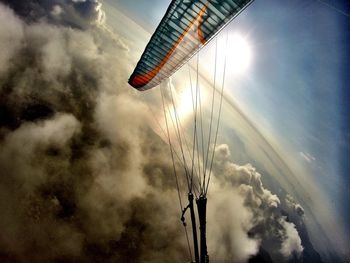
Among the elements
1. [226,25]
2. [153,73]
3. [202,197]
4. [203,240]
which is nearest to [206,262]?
[203,240]

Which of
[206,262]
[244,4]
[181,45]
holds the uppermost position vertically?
[181,45]

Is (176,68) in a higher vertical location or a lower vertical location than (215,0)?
higher

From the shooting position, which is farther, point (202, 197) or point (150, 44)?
point (150, 44)

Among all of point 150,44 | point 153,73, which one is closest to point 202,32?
point 150,44

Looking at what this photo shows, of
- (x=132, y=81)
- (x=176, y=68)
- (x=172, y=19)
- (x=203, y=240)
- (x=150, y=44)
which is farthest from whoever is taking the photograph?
(x=132, y=81)

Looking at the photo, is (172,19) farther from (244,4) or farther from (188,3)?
(244,4)

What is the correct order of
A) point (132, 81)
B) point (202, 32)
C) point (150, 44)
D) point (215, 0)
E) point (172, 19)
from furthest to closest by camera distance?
point (132, 81) < point (150, 44) < point (202, 32) < point (172, 19) < point (215, 0)
